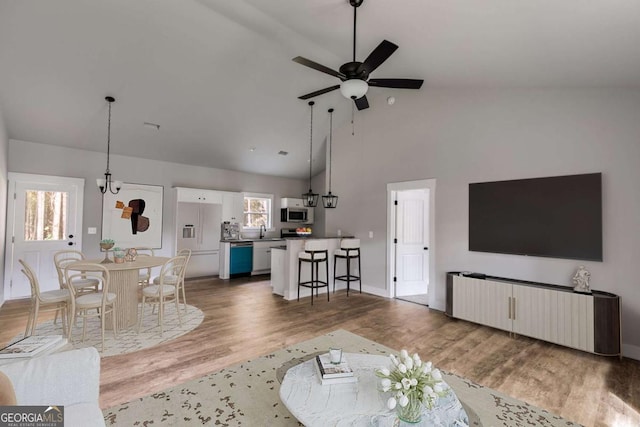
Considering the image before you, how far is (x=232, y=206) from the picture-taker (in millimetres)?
7309

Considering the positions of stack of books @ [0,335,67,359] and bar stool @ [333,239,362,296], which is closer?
stack of books @ [0,335,67,359]

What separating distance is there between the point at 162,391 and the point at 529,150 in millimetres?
4816

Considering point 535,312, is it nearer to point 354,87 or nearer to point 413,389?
point 413,389

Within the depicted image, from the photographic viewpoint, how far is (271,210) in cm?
824

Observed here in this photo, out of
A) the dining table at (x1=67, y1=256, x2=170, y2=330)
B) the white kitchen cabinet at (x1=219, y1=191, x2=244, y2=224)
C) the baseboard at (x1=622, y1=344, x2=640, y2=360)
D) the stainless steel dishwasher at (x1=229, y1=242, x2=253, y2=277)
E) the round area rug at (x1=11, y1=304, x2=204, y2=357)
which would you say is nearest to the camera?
the baseboard at (x1=622, y1=344, x2=640, y2=360)

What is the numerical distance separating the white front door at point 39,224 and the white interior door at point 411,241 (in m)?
5.96

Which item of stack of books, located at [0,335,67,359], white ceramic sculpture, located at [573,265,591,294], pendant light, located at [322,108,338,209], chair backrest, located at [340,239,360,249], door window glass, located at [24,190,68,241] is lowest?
stack of books, located at [0,335,67,359]

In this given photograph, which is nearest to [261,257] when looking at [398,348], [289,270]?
[289,270]

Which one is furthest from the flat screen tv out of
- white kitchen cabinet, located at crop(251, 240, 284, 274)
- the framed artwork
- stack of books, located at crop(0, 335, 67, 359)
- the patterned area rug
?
the framed artwork

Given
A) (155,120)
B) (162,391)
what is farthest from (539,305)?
(155,120)

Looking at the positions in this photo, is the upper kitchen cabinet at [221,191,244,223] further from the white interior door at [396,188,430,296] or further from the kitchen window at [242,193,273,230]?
the white interior door at [396,188,430,296]

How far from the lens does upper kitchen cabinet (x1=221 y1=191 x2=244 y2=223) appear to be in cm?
715

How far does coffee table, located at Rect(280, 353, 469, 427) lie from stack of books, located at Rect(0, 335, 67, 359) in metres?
1.41

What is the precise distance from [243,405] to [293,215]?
6320 mm
